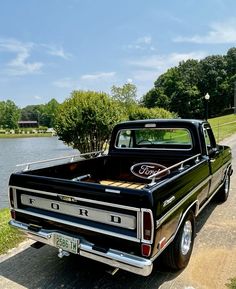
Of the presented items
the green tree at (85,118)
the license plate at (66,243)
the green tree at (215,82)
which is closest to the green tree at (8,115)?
the green tree at (215,82)

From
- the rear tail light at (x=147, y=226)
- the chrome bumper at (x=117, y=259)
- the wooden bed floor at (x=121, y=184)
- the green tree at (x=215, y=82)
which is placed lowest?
the chrome bumper at (x=117, y=259)

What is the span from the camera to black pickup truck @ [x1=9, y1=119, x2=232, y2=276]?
9.19 feet

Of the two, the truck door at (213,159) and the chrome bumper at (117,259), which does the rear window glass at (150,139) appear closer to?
the truck door at (213,159)

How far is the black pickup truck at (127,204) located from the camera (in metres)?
2.80

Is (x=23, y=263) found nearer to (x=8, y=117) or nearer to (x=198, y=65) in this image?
(x=198, y=65)

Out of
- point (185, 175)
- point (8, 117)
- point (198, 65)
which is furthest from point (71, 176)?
point (8, 117)

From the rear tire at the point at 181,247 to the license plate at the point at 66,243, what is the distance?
3.51 ft

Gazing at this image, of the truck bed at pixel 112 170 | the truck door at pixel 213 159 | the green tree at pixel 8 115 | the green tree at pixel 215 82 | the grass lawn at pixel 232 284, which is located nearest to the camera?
the grass lawn at pixel 232 284

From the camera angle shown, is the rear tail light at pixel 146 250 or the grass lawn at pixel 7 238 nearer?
the rear tail light at pixel 146 250

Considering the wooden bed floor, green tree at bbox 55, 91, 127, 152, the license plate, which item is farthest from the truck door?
green tree at bbox 55, 91, 127, 152

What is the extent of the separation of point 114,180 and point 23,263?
2015 millimetres

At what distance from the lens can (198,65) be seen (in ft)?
229

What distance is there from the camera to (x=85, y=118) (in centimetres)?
1216

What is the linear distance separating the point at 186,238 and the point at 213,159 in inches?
67.3
